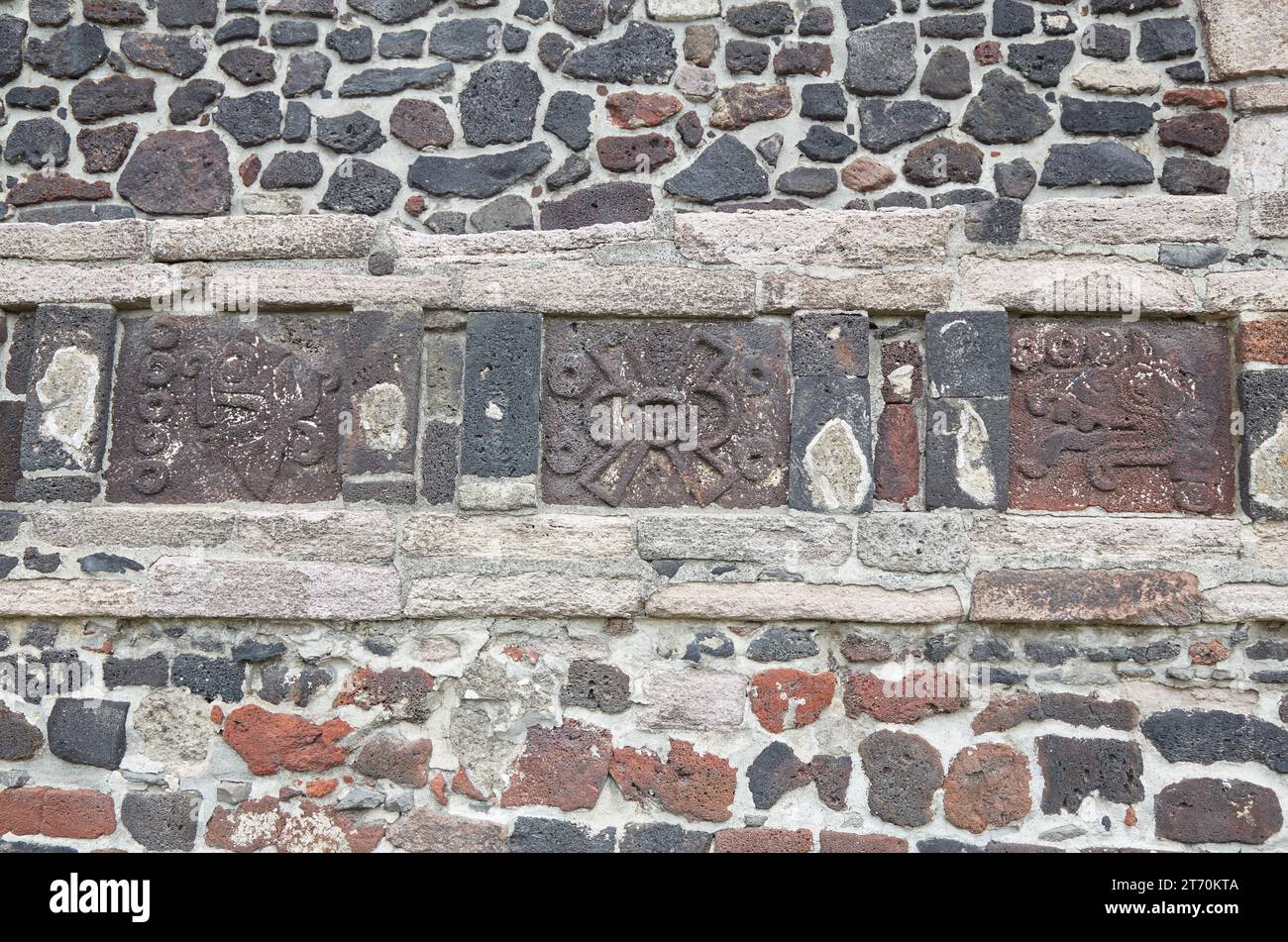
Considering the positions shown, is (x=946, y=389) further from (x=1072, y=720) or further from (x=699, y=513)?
(x=1072, y=720)

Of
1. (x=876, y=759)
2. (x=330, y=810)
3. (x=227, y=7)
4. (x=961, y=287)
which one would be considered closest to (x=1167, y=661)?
(x=876, y=759)

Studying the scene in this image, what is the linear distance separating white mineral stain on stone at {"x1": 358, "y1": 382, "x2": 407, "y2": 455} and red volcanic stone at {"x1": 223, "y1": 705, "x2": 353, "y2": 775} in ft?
2.77

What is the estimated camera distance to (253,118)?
3.31 metres

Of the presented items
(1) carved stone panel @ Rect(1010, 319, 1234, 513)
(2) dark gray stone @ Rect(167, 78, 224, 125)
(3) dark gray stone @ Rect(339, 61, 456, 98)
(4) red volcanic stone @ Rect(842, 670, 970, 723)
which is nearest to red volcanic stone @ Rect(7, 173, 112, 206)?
(2) dark gray stone @ Rect(167, 78, 224, 125)

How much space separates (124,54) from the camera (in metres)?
3.35

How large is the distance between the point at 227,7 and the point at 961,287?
8.24 feet

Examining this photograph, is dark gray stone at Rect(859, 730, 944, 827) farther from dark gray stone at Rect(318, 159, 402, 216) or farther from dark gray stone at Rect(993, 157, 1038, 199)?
dark gray stone at Rect(318, 159, 402, 216)

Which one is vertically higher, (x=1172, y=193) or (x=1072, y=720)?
(x=1172, y=193)

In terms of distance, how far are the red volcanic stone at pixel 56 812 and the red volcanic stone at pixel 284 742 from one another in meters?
0.44

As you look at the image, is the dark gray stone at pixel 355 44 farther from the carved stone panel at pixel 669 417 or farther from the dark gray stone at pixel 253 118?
the carved stone panel at pixel 669 417

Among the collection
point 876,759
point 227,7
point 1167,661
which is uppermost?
point 227,7

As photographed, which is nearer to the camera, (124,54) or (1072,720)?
(1072,720)

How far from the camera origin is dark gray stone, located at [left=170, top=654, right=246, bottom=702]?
311 cm

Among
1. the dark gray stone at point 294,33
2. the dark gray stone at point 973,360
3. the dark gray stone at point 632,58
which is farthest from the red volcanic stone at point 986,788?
the dark gray stone at point 294,33
